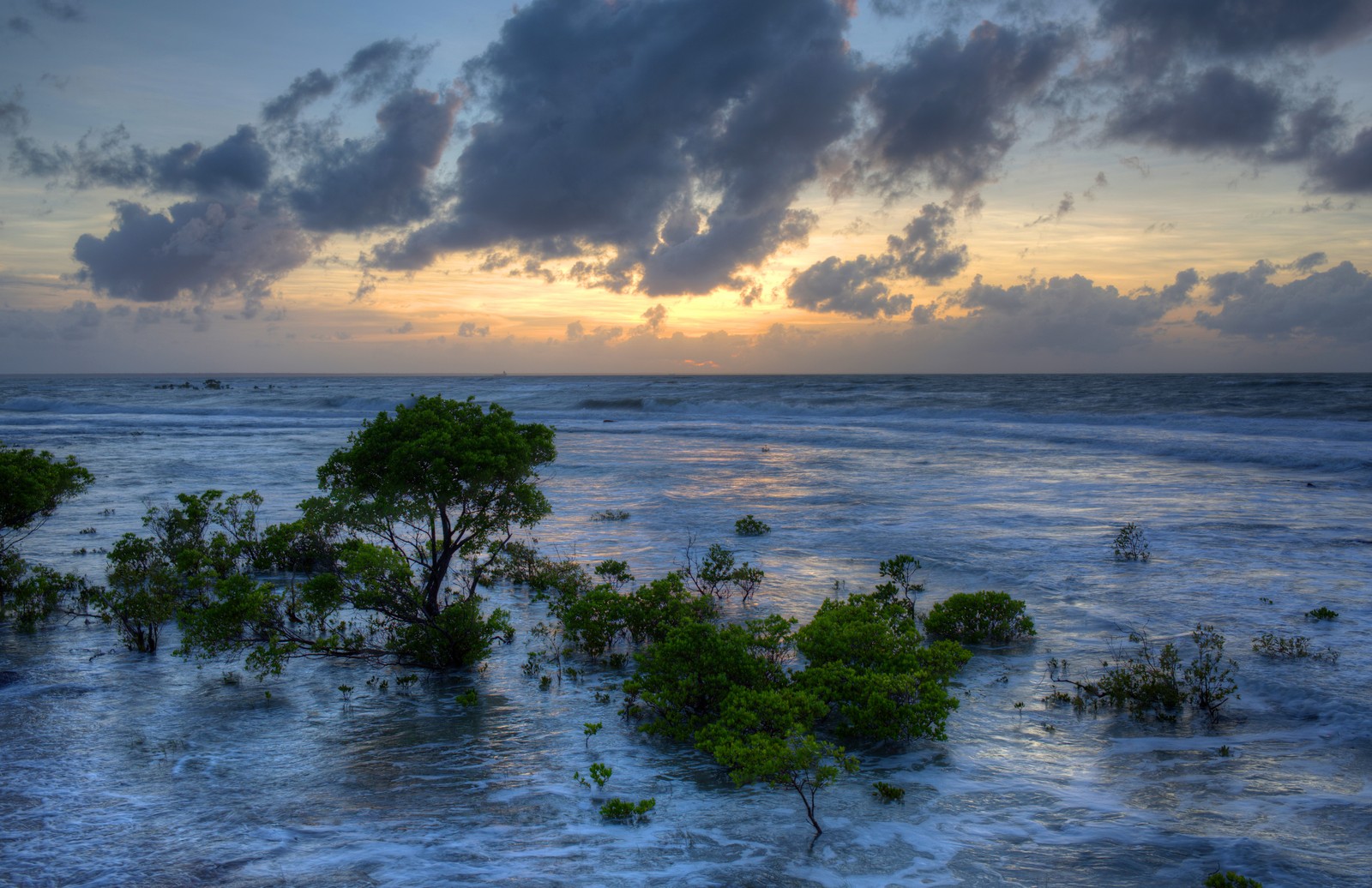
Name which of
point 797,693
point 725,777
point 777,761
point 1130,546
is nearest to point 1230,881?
point 777,761

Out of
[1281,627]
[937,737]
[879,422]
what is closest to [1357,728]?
[1281,627]

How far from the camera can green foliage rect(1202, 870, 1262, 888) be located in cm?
576

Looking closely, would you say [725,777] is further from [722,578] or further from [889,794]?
[722,578]

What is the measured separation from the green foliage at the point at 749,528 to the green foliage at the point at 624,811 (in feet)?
43.1

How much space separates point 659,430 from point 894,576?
150 ft

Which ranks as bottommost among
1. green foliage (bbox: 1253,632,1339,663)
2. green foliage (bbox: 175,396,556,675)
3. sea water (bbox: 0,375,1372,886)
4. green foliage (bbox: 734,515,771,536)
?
sea water (bbox: 0,375,1372,886)

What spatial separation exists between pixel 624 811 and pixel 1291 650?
1018 centimetres

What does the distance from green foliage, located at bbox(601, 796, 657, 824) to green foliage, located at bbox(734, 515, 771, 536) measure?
1313 centimetres

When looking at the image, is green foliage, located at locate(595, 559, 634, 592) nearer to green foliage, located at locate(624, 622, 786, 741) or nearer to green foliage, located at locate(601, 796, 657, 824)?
green foliage, located at locate(624, 622, 786, 741)

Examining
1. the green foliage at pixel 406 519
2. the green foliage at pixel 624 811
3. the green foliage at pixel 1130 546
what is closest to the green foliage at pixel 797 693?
the green foliage at pixel 624 811

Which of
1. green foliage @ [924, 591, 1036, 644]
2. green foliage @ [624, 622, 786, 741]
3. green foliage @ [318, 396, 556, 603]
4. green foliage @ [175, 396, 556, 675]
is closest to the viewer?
green foliage @ [624, 622, 786, 741]

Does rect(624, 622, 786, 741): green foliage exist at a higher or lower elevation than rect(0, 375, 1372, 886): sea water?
higher

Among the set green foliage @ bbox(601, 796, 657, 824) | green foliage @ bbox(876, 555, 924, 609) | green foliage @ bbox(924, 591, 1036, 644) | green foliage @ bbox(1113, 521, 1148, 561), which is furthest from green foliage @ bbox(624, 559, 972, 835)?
green foliage @ bbox(1113, 521, 1148, 561)

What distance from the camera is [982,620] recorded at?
39.7 ft
